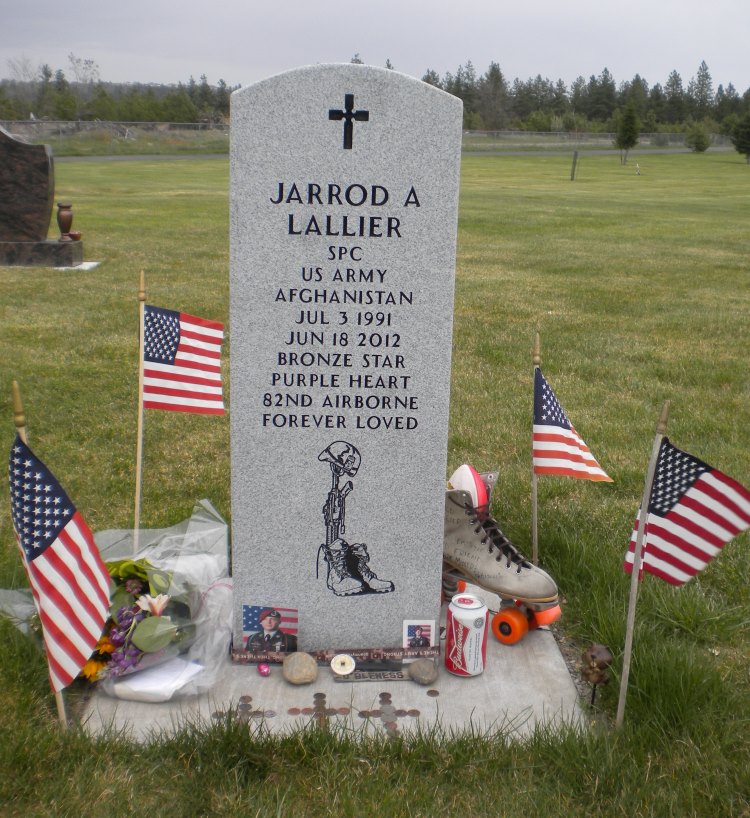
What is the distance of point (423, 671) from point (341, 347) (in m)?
1.34

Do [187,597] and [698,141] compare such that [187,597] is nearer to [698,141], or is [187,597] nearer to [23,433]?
[23,433]

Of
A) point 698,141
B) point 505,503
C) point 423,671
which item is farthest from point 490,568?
point 698,141

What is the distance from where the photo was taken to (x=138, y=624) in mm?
3529

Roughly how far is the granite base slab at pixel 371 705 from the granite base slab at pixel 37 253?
37.2ft

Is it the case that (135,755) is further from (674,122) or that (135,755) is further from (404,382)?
(674,122)

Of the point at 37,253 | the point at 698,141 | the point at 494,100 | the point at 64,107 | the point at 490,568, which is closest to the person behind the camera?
the point at 490,568

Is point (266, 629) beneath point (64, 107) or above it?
beneath

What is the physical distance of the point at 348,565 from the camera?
3645 millimetres

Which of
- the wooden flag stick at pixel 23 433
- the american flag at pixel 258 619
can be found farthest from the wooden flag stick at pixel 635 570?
the wooden flag stick at pixel 23 433

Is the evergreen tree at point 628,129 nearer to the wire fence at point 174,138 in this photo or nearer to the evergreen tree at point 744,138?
the evergreen tree at point 744,138

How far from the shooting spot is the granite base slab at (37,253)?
13367 millimetres

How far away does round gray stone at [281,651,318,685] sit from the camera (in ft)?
11.4

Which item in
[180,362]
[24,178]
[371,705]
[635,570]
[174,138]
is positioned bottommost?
[371,705]

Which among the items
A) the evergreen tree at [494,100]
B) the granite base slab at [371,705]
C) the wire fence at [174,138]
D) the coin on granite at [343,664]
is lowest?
the granite base slab at [371,705]
